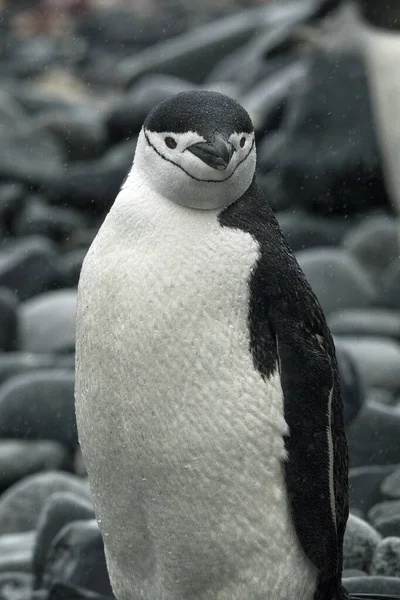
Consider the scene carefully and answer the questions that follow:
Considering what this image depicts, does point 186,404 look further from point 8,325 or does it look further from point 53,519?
point 8,325

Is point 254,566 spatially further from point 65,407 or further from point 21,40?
point 21,40

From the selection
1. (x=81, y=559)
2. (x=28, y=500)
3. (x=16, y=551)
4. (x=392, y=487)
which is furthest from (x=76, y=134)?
(x=81, y=559)

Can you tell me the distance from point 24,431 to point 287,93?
558cm

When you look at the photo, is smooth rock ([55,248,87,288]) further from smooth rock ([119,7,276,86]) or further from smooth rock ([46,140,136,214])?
smooth rock ([119,7,276,86])

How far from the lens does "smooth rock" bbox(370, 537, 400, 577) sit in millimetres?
4258

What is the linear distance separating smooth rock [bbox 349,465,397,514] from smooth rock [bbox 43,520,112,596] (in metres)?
0.94

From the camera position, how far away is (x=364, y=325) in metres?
7.37

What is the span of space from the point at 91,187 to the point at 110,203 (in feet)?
0.69

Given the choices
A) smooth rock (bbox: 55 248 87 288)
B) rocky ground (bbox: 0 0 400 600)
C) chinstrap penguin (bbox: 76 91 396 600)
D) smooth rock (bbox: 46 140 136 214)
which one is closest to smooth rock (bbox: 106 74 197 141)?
rocky ground (bbox: 0 0 400 600)

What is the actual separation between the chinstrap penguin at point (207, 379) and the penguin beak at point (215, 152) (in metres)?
0.02

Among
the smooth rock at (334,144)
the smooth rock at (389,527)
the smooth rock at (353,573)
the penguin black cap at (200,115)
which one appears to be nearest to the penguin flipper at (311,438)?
the penguin black cap at (200,115)

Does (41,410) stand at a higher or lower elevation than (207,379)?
lower

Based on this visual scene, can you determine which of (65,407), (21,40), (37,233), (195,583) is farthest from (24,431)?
(21,40)

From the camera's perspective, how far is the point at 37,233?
995 cm
